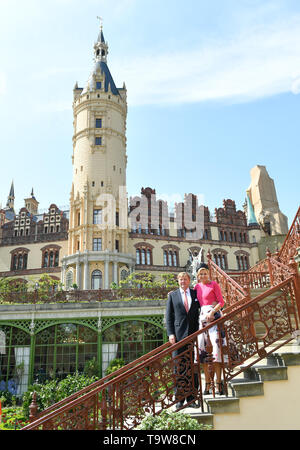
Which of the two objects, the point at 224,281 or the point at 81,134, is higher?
the point at 81,134

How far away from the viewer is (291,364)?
5.09m

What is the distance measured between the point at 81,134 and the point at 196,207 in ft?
57.5

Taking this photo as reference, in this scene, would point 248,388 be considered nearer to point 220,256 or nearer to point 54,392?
point 54,392

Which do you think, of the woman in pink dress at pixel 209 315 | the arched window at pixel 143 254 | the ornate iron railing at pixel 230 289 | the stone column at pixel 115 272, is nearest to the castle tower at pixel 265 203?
the arched window at pixel 143 254

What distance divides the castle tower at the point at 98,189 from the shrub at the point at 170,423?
3085 cm

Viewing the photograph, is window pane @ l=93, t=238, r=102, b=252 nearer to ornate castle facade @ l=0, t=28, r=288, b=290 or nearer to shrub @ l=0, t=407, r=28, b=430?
ornate castle facade @ l=0, t=28, r=288, b=290

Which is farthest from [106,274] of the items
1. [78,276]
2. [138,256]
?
[138,256]

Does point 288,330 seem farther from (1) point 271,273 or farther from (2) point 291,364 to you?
(1) point 271,273

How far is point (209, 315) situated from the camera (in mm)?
5246

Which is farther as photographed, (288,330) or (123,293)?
(123,293)

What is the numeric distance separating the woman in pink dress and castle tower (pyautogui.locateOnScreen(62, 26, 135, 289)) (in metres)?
29.7

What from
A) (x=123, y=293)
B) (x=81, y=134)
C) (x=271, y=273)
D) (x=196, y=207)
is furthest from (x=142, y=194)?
(x=271, y=273)

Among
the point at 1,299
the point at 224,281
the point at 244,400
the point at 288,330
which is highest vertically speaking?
the point at 1,299

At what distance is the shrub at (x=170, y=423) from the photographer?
4027mm
